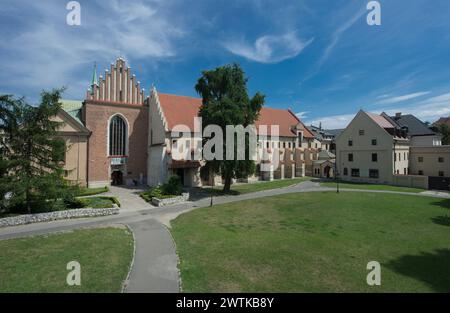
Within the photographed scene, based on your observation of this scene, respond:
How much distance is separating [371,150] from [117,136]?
4142 cm

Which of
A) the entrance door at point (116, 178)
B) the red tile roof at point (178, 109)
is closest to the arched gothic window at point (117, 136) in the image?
the entrance door at point (116, 178)

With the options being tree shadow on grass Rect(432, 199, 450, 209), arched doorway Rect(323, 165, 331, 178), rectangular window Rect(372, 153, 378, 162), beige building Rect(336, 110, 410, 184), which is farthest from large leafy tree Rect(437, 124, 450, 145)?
tree shadow on grass Rect(432, 199, 450, 209)

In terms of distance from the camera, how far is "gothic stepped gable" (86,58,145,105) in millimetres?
34156

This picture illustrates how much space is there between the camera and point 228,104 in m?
26.5

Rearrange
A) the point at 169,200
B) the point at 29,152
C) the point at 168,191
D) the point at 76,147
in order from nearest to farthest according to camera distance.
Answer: the point at 29,152 → the point at 169,200 → the point at 168,191 → the point at 76,147

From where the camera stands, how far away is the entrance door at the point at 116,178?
36.0 metres

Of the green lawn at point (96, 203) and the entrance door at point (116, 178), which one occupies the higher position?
the entrance door at point (116, 178)

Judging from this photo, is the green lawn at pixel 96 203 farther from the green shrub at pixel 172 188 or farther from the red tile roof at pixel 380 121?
the red tile roof at pixel 380 121

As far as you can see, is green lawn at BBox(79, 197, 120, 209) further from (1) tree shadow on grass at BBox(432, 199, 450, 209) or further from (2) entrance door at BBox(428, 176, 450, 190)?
(2) entrance door at BBox(428, 176, 450, 190)

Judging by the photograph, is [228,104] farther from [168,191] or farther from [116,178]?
[116,178]

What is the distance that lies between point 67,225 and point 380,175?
143ft

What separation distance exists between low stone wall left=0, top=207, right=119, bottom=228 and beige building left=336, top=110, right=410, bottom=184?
131 ft

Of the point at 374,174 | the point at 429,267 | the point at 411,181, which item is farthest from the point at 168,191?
the point at 411,181

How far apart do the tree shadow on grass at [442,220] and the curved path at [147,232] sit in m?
16.0
